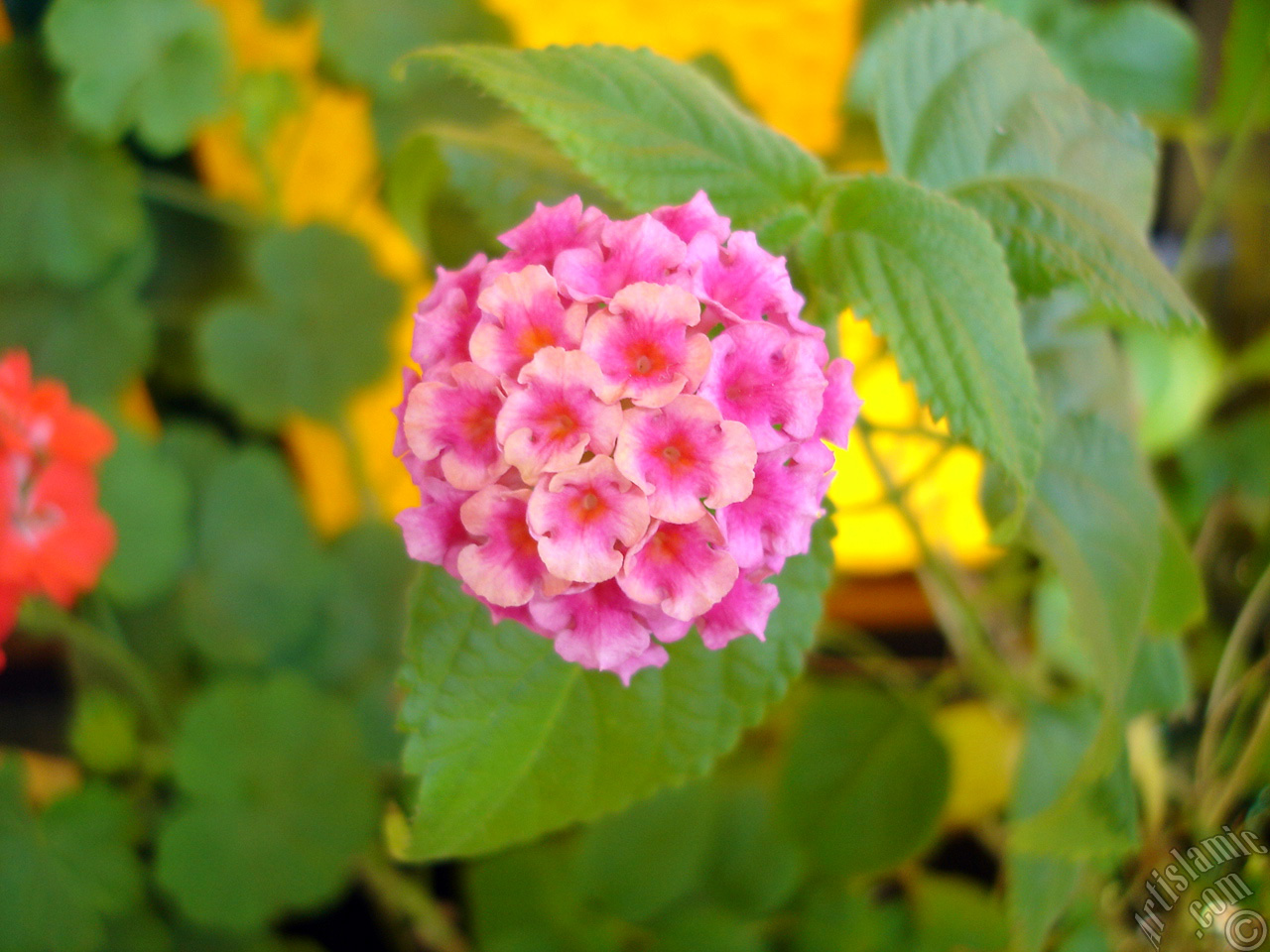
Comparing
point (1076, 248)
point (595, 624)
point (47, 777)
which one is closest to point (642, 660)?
point (595, 624)

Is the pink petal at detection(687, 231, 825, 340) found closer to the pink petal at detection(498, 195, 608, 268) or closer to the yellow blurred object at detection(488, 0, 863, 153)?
the pink petal at detection(498, 195, 608, 268)

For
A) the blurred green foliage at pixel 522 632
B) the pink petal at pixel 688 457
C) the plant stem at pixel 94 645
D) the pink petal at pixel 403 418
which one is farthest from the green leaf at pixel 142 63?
the pink petal at pixel 688 457

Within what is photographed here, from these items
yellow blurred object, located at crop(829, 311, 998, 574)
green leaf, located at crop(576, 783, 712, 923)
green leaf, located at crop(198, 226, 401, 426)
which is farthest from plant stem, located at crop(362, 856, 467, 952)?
yellow blurred object, located at crop(829, 311, 998, 574)

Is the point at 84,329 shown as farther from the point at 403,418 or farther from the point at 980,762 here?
the point at 980,762

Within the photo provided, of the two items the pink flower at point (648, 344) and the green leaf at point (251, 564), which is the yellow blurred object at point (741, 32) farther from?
the pink flower at point (648, 344)

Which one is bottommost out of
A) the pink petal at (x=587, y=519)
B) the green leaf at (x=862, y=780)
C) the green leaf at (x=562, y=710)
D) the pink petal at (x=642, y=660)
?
the green leaf at (x=862, y=780)
